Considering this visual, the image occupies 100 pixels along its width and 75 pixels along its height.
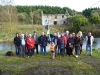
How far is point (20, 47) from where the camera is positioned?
1675cm

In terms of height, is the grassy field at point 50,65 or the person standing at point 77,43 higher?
the person standing at point 77,43

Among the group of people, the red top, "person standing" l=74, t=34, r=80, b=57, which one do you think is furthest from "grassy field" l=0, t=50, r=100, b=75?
the red top

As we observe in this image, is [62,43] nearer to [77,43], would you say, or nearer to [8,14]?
[77,43]

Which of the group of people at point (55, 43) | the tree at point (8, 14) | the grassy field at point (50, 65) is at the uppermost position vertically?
the tree at point (8, 14)

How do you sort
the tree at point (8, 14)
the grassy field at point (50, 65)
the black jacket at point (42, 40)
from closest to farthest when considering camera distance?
the grassy field at point (50, 65) → the black jacket at point (42, 40) → the tree at point (8, 14)

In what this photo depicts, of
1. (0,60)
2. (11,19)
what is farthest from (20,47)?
(11,19)

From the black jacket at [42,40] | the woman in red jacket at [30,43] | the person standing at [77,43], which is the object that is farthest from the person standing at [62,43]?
the woman in red jacket at [30,43]

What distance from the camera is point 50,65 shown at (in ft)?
47.2

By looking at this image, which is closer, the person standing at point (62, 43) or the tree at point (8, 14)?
the person standing at point (62, 43)

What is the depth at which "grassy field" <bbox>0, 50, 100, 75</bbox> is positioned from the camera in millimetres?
13250

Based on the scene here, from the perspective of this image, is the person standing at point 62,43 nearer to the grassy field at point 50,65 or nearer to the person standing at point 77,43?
the grassy field at point 50,65

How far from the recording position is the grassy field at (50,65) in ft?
43.5

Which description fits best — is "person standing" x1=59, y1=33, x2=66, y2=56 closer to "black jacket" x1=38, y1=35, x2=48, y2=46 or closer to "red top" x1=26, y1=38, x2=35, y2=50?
"black jacket" x1=38, y1=35, x2=48, y2=46

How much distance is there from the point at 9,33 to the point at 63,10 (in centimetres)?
7225
